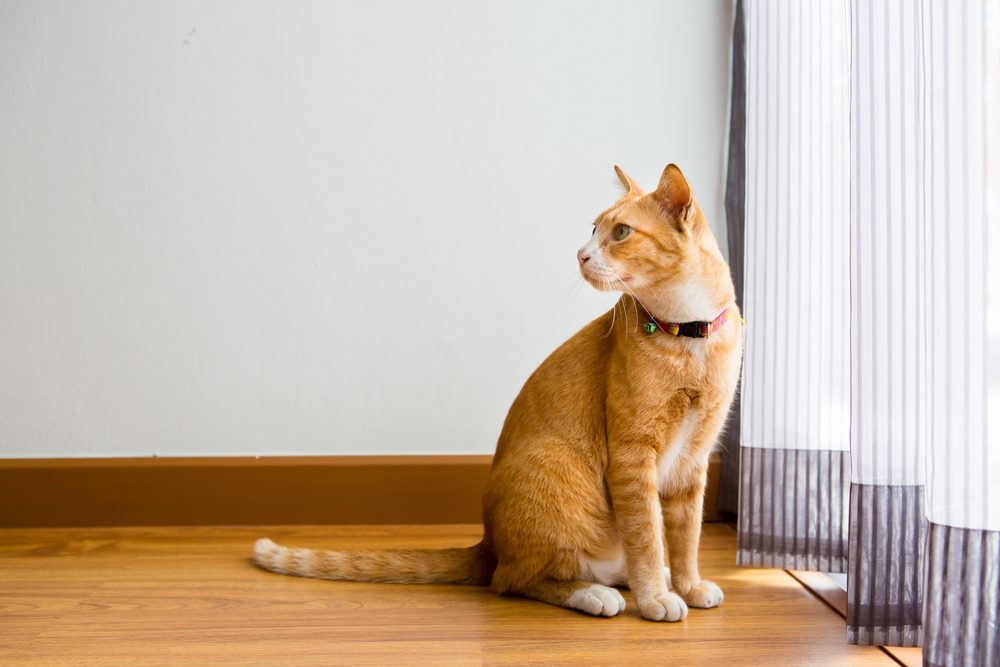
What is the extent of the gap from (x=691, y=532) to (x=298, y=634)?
2.20 feet

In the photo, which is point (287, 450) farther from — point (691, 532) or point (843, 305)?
point (843, 305)

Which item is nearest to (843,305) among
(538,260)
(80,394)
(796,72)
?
(796,72)

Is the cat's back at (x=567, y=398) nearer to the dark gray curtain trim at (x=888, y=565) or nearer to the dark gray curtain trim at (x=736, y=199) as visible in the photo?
the dark gray curtain trim at (x=888, y=565)

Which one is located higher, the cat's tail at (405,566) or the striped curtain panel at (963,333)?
the striped curtain panel at (963,333)

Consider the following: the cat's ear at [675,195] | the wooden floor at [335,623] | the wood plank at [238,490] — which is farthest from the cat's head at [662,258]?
the wood plank at [238,490]

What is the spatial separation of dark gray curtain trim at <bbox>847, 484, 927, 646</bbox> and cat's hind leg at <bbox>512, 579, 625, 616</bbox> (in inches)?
14.3

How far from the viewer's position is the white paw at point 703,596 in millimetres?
1416

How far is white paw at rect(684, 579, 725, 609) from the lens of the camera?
142 centimetres

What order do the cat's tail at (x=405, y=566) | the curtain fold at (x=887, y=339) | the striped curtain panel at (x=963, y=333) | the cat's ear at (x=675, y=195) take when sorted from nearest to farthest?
the striped curtain panel at (x=963, y=333), the curtain fold at (x=887, y=339), the cat's ear at (x=675, y=195), the cat's tail at (x=405, y=566)

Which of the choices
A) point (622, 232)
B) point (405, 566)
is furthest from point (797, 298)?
point (405, 566)

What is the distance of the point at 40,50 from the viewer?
6.50 feet

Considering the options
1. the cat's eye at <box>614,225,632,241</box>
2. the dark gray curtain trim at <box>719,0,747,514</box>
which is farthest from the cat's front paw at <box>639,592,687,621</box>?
the dark gray curtain trim at <box>719,0,747,514</box>

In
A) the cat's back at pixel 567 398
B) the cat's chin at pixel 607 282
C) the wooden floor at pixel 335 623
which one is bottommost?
the wooden floor at pixel 335 623

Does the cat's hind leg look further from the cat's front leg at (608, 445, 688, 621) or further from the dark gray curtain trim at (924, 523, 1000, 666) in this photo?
the dark gray curtain trim at (924, 523, 1000, 666)
